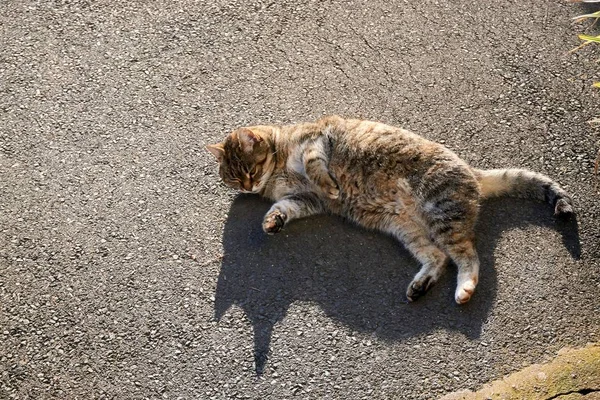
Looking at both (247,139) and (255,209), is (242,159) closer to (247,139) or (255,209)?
(247,139)

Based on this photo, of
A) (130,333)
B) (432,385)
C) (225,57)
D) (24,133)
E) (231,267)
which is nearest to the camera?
(432,385)

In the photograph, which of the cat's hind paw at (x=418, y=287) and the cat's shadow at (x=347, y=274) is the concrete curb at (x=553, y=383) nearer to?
the cat's shadow at (x=347, y=274)

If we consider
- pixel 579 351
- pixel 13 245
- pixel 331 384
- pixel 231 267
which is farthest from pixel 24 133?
pixel 579 351

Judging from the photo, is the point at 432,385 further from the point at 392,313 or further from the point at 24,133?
the point at 24,133

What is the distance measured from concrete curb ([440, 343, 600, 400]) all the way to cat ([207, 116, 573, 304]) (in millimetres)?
561

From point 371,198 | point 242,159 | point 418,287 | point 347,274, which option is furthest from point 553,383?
point 242,159

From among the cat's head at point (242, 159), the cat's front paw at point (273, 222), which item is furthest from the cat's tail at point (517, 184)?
the cat's head at point (242, 159)

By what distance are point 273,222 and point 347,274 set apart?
585mm

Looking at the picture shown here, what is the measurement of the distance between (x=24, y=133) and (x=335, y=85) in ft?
7.84

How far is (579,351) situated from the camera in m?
4.25

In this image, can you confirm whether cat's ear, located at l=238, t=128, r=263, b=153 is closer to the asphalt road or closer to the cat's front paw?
the asphalt road

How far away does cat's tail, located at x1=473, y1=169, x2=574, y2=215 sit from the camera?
499 centimetres

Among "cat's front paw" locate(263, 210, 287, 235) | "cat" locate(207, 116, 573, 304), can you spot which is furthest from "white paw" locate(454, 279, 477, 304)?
"cat's front paw" locate(263, 210, 287, 235)

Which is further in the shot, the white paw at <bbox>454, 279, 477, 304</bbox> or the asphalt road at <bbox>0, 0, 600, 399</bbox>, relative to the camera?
the white paw at <bbox>454, 279, 477, 304</bbox>
